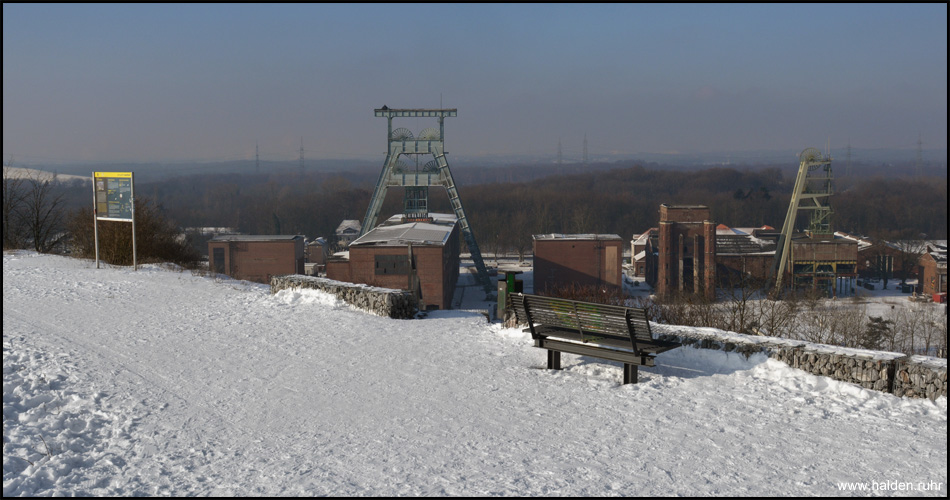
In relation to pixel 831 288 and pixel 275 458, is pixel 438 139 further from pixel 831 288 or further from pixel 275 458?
pixel 275 458

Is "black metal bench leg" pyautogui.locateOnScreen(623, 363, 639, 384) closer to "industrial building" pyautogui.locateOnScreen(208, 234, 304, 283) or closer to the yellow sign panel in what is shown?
the yellow sign panel

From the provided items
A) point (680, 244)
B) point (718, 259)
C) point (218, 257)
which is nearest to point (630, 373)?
point (218, 257)

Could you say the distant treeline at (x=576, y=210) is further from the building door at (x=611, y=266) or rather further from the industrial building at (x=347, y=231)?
the building door at (x=611, y=266)

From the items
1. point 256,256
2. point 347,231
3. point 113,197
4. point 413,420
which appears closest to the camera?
point 413,420

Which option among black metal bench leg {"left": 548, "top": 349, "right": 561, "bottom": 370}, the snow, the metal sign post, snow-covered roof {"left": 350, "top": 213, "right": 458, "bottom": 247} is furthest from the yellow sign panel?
snow-covered roof {"left": 350, "top": 213, "right": 458, "bottom": 247}

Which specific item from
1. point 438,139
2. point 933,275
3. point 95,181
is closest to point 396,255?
point 438,139

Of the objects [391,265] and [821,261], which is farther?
[821,261]

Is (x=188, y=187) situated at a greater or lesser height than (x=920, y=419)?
greater

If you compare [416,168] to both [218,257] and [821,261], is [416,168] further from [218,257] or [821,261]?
[821,261]
